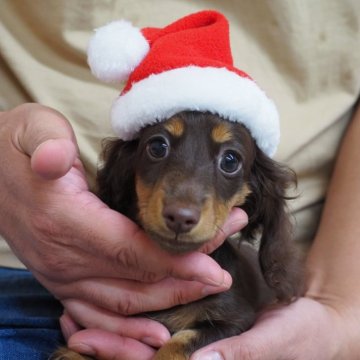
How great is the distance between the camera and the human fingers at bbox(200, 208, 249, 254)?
140 centimetres

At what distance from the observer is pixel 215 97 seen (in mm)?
1411

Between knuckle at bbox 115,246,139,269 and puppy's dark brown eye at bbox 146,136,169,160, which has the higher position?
puppy's dark brown eye at bbox 146,136,169,160

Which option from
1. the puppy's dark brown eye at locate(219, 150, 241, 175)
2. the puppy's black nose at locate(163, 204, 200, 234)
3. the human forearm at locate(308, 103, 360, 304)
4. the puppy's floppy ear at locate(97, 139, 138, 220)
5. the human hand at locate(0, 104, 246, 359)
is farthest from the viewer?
the human forearm at locate(308, 103, 360, 304)

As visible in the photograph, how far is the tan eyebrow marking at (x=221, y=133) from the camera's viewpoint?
1447 mm

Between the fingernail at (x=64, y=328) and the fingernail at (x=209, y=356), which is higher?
the fingernail at (x=209, y=356)

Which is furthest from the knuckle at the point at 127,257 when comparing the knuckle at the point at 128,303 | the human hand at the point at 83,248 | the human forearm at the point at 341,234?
the human forearm at the point at 341,234

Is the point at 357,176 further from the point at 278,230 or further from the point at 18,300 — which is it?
the point at 18,300

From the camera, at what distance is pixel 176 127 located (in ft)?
4.72

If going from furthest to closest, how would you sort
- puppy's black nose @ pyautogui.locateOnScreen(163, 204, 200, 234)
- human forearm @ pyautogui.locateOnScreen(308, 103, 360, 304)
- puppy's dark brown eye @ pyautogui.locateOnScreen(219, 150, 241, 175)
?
human forearm @ pyautogui.locateOnScreen(308, 103, 360, 304) → puppy's dark brown eye @ pyautogui.locateOnScreen(219, 150, 241, 175) → puppy's black nose @ pyautogui.locateOnScreen(163, 204, 200, 234)

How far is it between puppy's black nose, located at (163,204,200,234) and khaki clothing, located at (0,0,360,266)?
627 millimetres

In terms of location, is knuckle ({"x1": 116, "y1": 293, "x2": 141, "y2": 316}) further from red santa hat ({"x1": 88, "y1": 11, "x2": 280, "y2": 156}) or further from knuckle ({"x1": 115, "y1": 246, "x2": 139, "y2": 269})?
red santa hat ({"x1": 88, "y1": 11, "x2": 280, "y2": 156})

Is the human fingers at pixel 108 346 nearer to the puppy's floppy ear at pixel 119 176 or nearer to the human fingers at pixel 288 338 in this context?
the human fingers at pixel 288 338

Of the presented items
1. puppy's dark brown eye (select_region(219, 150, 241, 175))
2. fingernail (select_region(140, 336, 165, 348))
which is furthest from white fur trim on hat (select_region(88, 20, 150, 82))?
fingernail (select_region(140, 336, 165, 348))

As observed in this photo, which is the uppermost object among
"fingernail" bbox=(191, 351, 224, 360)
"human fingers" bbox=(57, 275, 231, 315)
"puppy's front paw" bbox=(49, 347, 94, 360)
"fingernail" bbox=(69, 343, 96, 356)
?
"human fingers" bbox=(57, 275, 231, 315)
